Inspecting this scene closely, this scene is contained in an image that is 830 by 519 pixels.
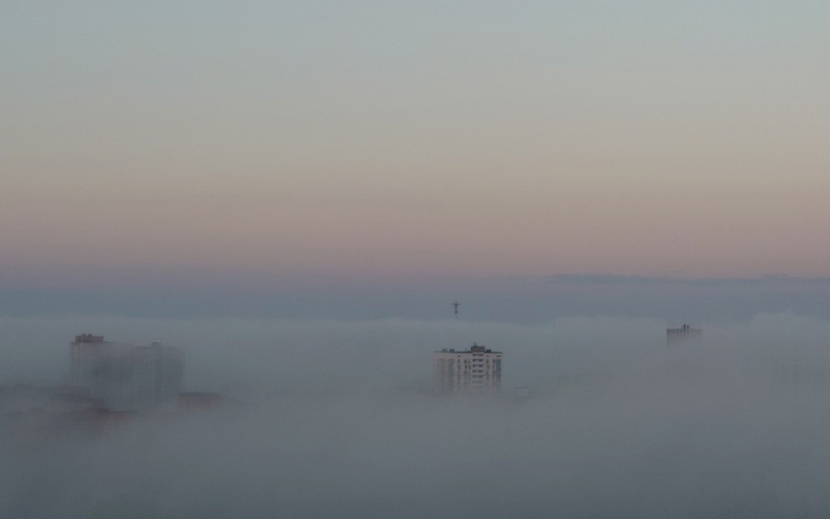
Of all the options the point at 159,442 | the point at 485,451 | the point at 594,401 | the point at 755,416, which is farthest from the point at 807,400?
the point at 159,442

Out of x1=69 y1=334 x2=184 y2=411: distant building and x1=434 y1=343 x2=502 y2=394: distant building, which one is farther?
x1=434 y1=343 x2=502 y2=394: distant building

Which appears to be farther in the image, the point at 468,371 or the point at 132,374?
the point at 468,371

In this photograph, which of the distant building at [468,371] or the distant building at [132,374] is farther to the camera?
the distant building at [468,371]
